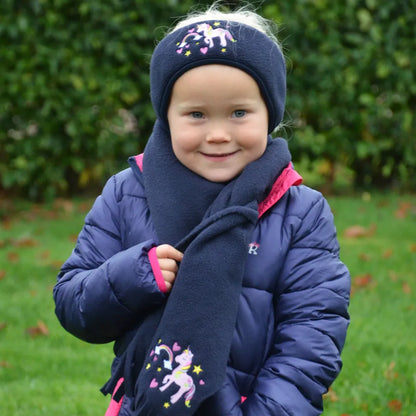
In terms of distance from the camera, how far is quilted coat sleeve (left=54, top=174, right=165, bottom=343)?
6.14ft

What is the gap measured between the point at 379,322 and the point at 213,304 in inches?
104

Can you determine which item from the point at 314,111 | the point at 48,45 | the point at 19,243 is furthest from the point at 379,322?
the point at 48,45

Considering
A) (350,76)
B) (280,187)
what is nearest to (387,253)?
(350,76)

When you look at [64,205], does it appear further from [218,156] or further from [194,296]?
[194,296]

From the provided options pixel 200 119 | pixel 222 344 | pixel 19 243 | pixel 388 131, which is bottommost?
pixel 19 243

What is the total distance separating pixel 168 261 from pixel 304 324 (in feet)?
1.32

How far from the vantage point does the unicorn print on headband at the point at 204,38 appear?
1.92 m

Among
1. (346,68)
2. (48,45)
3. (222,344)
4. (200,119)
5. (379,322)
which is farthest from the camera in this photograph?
(346,68)

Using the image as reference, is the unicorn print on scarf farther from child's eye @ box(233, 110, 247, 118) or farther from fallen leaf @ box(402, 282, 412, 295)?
fallen leaf @ box(402, 282, 412, 295)

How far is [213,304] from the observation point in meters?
1.83

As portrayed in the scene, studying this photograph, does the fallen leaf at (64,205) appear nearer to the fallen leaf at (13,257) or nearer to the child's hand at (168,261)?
the fallen leaf at (13,257)

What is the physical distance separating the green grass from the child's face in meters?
1.69

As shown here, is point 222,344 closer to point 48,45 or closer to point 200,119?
point 200,119

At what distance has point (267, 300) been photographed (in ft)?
6.41
